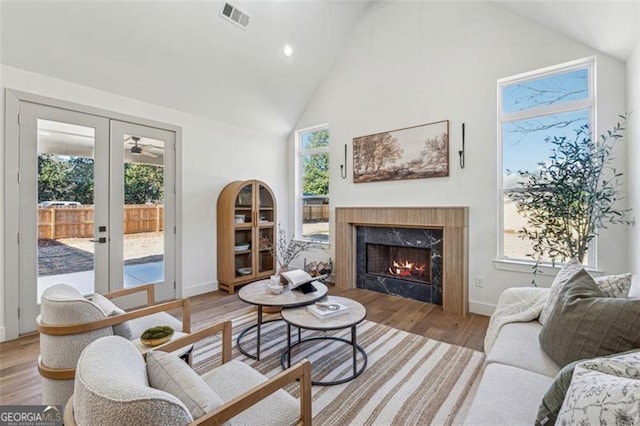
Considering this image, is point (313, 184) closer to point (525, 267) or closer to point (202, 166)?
point (202, 166)

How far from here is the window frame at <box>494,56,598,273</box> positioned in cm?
276

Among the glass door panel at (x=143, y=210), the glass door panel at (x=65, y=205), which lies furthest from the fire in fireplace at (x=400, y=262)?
the glass door panel at (x=65, y=205)

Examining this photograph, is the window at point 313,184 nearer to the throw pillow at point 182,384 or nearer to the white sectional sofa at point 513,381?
the white sectional sofa at point 513,381

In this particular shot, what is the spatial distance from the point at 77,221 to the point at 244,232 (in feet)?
6.66

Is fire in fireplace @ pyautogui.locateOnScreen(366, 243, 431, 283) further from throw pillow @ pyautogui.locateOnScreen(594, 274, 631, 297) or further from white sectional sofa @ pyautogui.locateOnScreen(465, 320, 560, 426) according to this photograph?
throw pillow @ pyautogui.locateOnScreen(594, 274, 631, 297)

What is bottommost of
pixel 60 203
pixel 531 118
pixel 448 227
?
pixel 448 227

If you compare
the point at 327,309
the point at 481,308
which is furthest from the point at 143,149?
the point at 481,308

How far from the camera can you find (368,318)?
3.20 metres

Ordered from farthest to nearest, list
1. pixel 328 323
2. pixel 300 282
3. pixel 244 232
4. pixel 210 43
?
pixel 244 232, pixel 210 43, pixel 300 282, pixel 328 323

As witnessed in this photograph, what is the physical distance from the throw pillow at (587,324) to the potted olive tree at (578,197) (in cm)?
114

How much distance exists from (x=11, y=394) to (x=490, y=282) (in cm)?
419

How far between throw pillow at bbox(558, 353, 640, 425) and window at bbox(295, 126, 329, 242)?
399 cm

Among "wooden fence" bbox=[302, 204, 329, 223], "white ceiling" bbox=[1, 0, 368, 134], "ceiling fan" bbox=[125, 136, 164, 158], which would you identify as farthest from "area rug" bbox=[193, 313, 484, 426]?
"white ceiling" bbox=[1, 0, 368, 134]

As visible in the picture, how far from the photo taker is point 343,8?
402 centimetres
